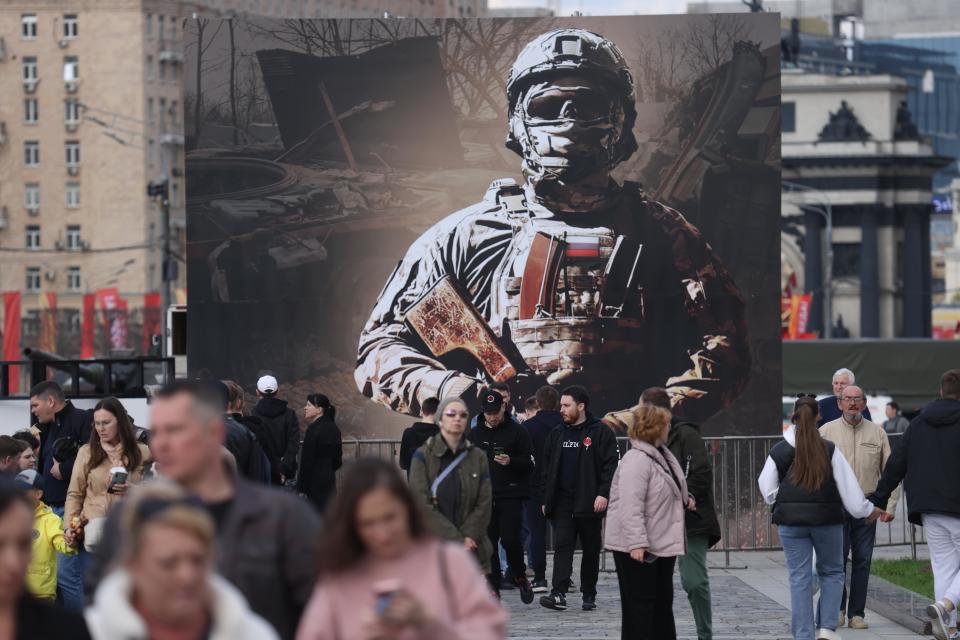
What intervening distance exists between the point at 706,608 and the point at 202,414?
6.90m

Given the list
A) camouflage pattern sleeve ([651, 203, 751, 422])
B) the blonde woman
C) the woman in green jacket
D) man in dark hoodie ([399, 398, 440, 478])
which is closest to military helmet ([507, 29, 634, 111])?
camouflage pattern sleeve ([651, 203, 751, 422])

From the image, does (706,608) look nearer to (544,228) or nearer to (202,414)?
(202,414)

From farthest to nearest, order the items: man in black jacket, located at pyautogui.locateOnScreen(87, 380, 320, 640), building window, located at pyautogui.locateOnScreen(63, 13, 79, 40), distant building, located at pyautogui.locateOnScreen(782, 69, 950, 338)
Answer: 1. distant building, located at pyautogui.locateOnScreen(782, 69, 950, 338)
2. building window, located at pyautogui.locateOnScreen(63, 13, 79, 40)
3. man in black jacket, located at pyautogui.locateOnScreen(87, 380, 320, 640)

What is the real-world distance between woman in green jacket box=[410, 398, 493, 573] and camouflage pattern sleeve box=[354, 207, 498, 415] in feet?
27.7

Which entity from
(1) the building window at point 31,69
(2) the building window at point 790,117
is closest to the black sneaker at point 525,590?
(1) the building window at point 31,69

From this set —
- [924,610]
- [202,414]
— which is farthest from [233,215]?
[202,414]

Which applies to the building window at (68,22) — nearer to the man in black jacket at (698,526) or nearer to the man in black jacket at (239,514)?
the man in black jacket at (698,526)

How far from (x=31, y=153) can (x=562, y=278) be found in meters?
94.4

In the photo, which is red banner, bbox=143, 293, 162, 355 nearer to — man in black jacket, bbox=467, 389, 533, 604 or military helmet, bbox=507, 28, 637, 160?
military helmet, bbox=507, 28, 637, 160

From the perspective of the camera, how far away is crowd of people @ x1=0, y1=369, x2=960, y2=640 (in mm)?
5484

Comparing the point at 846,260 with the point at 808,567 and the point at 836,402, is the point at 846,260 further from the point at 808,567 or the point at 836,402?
the point at 808,567

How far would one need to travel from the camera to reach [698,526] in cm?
1227

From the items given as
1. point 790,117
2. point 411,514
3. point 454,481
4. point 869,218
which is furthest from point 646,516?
point 790,117

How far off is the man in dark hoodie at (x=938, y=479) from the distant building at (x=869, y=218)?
106 meters
